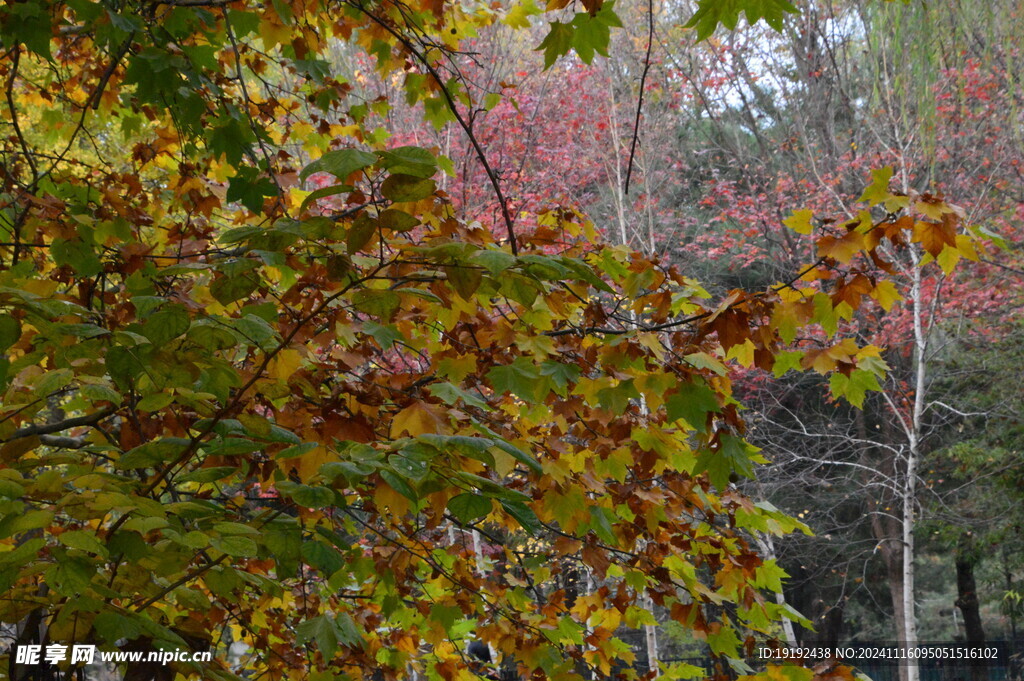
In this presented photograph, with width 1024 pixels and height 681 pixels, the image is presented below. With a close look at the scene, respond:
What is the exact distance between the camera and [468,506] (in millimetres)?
1521

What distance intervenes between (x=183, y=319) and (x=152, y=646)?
2.34ft

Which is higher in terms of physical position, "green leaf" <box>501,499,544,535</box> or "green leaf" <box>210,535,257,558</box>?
"green leaf" <box>501,499,544,535</box>

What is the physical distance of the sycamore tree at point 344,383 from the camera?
5.07 ft

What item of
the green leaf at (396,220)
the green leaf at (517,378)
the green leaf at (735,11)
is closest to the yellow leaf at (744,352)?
the green leaf at (517,378)

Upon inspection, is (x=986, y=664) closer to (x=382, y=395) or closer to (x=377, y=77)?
(x=377, y=77)

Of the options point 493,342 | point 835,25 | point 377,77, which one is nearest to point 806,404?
point 835,25

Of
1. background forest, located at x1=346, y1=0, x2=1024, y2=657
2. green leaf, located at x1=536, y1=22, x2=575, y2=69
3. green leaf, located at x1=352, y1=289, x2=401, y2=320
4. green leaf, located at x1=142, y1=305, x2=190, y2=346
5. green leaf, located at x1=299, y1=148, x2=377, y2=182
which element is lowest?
green leaf, located at x1=142, y1=305, x2=190, y2=346

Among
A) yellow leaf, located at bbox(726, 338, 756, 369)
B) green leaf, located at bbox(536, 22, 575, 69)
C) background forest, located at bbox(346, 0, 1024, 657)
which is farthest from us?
background forest, located at bbox(346, 0, 1024, 657)

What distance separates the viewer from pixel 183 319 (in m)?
1.61

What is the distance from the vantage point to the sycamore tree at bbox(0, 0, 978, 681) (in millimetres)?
1544

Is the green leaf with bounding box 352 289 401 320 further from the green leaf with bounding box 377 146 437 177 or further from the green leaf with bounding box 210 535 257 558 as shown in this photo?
the green leaf with bounding box 210 535 257 558

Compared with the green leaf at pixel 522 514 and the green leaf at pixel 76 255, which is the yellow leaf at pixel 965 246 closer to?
the green leaf at pixel 522 514

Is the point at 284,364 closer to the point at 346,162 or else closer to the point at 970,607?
the point at 346,162

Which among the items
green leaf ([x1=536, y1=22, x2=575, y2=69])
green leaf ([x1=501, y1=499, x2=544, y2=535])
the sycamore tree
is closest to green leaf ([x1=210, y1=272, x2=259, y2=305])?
the sycamore tree
